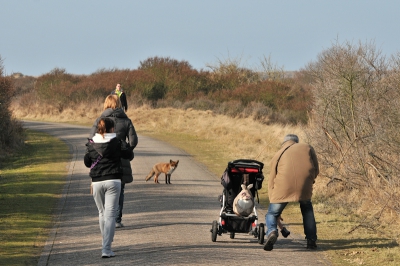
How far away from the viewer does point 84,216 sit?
44.2 ft

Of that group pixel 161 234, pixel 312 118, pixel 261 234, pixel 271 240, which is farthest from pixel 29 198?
pixel 312 118

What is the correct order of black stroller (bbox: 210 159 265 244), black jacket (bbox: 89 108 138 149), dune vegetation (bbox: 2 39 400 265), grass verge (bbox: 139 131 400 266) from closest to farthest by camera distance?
grass verge (bbox: 139 131 400 266), black stroller (bbox: 210 159 265 244), black jacket (bbox: 89 108 138 149), dune vegetation (bbox: 2 39 400 265)

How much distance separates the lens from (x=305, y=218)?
424 inches

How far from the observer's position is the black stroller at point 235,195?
10.8 m

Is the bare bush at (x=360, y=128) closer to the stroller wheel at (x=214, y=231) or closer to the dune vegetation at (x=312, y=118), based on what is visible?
the dune vegetation at (x=312, y=118)

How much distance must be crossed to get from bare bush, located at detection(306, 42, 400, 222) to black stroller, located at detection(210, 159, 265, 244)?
3.37 metres

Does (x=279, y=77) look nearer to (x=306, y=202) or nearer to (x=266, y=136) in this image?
(x=266, y=136)

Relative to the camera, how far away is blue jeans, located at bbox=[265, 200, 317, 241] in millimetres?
10547

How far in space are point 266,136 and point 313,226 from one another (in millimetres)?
22457

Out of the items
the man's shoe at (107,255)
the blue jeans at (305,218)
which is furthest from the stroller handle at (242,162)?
the man's shoe at (107,255)

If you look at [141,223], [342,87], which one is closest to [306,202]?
[141,223]

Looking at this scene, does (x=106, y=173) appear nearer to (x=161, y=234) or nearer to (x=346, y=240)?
(x=161, y=234)

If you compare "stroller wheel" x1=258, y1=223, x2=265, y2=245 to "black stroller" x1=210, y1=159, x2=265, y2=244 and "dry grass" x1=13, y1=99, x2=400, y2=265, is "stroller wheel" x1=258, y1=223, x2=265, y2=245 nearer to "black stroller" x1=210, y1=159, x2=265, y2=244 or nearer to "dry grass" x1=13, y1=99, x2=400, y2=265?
"black stroller" x1=210, y1=159, x2=265, y2=244

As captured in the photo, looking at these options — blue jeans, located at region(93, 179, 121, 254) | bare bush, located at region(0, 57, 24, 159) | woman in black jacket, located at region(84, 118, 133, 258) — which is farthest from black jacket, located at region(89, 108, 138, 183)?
bare bush, located at region(0, 57, 24, 159)
